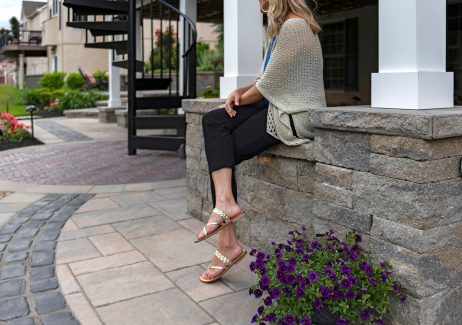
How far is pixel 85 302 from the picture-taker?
92.6 inches

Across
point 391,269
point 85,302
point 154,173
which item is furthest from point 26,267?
point 154,173

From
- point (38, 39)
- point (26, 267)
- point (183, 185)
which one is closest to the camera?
point (26, 267)

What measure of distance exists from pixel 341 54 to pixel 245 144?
7.58 m

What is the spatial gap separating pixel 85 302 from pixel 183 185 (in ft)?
8.68

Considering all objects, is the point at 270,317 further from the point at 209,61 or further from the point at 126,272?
the point at 209,61

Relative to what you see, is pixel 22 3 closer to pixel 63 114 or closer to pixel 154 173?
pixel 63 114

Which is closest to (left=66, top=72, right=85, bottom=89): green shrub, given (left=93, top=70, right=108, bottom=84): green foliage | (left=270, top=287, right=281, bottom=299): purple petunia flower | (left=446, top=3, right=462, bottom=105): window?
(left=93, top=70, right=108, bottom=84): green foliage

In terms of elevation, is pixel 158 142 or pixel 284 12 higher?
pixel 284 12

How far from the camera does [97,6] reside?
6.74m

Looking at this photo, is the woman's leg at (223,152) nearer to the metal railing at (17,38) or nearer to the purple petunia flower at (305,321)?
the purple petunia flower at (305,321)

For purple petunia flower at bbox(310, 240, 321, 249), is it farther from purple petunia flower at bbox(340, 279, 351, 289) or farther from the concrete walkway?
the concrete walkway

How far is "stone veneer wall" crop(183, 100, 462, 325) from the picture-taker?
1821mm

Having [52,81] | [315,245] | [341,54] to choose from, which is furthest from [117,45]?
[52,81]

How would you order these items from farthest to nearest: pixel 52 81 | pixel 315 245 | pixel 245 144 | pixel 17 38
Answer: pixel 17 38 → pixel 52 81 → pixel 245 144 → pixel 315 245
